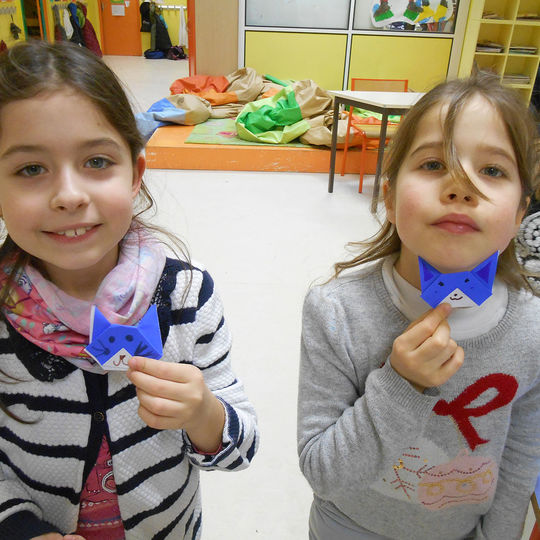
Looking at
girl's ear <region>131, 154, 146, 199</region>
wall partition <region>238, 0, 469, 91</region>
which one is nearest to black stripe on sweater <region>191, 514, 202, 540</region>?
girl's ear <region>131, 154, 146, 199</region>

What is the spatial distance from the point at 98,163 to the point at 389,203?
456 mm

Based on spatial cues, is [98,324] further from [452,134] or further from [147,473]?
[452,134]

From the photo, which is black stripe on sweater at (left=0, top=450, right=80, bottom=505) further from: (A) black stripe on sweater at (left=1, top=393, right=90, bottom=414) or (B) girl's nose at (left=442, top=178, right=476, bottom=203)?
(B) girl's nose at (left=442, top=178, right=476, bottom=203)

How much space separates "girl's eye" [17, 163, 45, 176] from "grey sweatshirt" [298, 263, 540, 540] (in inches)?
17.7

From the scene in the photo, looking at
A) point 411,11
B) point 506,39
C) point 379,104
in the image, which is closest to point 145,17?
point 411,11

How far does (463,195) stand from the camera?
0.68 metres

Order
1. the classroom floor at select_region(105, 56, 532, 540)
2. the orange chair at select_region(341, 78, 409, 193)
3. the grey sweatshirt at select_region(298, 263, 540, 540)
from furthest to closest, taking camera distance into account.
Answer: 1. the orange chair at select_region(341, 78, 409, 193)
2. the classroom floor at select_region(105, 56, 532, 540)
3. the grey sweatshirt at select_region(298, 263, 540, 540)

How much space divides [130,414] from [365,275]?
44 centimetres

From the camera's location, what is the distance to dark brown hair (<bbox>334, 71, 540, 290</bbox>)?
718 mm

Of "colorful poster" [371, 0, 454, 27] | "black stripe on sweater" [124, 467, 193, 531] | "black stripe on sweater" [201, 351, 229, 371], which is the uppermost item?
"colorful poster" [371, 0, 454, 27]

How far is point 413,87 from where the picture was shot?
22.4ft

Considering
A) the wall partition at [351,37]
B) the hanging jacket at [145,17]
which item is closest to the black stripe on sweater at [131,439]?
the wall partition at [351,37]

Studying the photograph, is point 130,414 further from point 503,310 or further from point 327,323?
point 503,310

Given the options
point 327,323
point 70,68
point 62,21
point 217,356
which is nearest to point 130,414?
point 217,356
